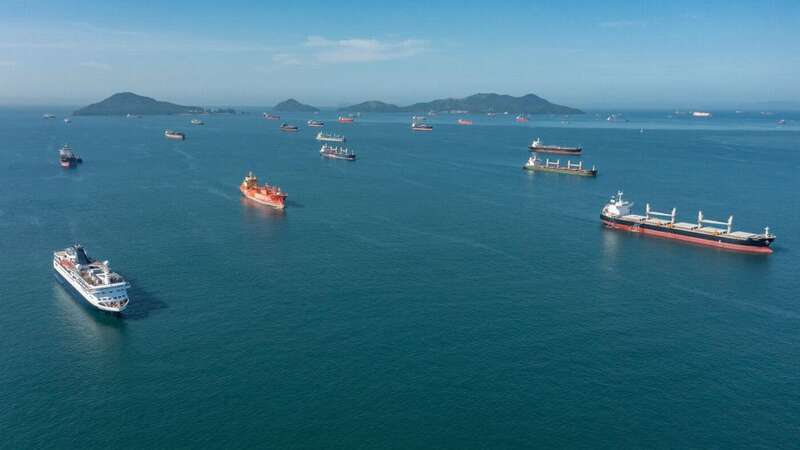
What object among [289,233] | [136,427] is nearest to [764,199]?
[289,233]

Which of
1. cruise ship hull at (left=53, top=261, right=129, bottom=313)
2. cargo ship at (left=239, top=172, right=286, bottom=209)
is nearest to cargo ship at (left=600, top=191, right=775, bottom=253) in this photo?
cargo ship at (left=239, top=172, right=286, bottom=209)

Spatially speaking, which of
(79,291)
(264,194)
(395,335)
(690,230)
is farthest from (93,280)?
(690,230)

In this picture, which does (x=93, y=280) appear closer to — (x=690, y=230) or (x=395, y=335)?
(x=395, y=335)

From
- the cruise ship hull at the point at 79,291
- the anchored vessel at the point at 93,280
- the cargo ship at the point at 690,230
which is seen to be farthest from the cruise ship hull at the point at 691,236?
Answer: the cruise ship hull at the point at 79,291

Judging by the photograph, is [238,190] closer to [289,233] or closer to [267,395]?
[289,233]

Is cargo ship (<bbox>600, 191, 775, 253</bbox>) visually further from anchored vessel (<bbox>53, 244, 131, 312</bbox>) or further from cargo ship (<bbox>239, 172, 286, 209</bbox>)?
anchored vessel (<bbox>53, 244, 131, 312</bbox>)

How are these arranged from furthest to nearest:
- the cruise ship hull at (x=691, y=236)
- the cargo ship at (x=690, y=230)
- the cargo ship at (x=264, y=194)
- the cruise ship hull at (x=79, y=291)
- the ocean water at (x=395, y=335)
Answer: the cargo ship at (x=264, y=194) < the cargo ship at (x=690, y=230) < the cruise ship hull at (x=691, y=236) < the cruise ship hull at (x=79, y=291) < the ocean water at (x=395, y=335)

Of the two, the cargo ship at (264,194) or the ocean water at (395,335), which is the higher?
the cargo ship at (264,194)

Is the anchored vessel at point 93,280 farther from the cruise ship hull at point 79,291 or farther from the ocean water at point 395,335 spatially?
the ocean water at point 395,335
